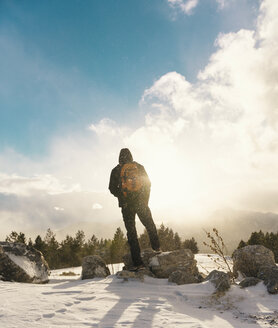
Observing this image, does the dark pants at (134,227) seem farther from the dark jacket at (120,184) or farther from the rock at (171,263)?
the rock at (171,263)

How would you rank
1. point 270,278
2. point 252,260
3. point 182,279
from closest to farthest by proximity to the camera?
point 270,278, point 182,279, point 252,260

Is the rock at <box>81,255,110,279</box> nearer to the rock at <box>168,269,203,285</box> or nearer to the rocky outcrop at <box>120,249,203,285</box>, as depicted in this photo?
the rocky outcrop at <box>120,249,203,285</box>

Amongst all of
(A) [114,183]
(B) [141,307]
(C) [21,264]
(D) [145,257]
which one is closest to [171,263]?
(D) [145,257]

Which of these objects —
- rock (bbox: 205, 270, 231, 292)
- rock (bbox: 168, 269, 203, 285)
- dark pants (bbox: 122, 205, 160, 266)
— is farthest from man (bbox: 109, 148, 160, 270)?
rock (bbox: 205, 270, 231, 292)

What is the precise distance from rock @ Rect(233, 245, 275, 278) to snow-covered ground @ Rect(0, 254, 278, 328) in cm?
130

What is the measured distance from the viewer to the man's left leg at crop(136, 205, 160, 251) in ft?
23.2

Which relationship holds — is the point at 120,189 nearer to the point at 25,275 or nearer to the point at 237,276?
the point at 25,275

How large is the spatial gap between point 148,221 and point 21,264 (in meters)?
3.59

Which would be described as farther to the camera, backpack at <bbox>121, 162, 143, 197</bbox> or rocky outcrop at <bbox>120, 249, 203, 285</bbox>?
backpack at <bbox>121, 162, 143, 197</bbox>

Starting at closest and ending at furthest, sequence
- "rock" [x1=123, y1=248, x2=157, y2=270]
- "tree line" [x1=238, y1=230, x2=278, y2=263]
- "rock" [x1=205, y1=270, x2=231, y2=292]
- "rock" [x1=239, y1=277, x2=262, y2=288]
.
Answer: "rock" [x1=205, y1=270, x2=231, y2=292]
"rock" [x1=239, y1=277, x2=262, y2=288]
"rock" [x1=123, y1=248, x2=157, y2=270]
"tree line" [x1=238, y1=230, x2=278, y2=263]

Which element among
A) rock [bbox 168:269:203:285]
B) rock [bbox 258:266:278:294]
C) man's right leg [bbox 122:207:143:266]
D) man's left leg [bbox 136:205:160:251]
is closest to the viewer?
rock [bbox 258:266:278:294]

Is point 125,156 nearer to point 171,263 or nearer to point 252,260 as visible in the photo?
point 171,263

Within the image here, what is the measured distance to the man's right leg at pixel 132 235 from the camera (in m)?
6.25

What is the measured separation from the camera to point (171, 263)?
627cm
